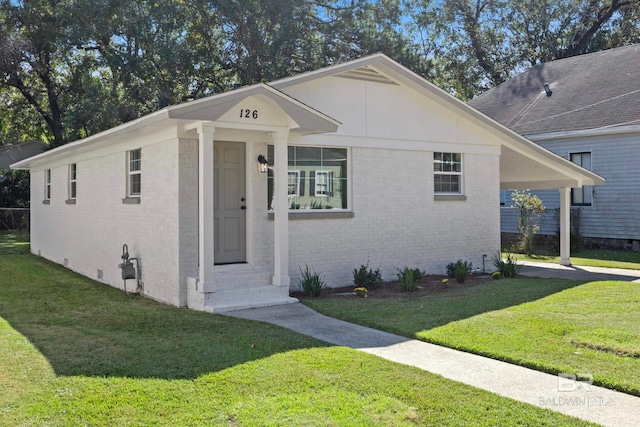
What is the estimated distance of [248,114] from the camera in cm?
911

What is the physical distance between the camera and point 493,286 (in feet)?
36.0

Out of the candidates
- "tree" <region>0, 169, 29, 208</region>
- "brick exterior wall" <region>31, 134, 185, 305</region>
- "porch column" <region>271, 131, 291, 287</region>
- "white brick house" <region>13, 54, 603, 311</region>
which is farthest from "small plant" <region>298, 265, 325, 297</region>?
"tree" <region>0, 169, 29, 208</region>

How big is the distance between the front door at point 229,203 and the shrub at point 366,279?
2216 mm

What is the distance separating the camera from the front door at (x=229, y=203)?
9977 millimetres

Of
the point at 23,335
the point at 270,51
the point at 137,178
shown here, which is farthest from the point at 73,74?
the point at 23,335

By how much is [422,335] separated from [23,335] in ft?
15.8

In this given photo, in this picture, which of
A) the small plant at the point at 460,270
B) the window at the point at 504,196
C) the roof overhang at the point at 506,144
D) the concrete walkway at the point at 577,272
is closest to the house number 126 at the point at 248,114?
the roof overhang at the point at 506,144

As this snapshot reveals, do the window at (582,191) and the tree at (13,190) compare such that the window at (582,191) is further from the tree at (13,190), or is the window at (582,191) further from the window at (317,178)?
the tree at (13,190)

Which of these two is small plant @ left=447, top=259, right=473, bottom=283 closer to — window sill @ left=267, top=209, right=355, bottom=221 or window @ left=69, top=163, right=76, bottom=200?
window sill @ left=267, top=209, right=355, bottom=221

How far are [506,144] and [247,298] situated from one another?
7568 millimetres

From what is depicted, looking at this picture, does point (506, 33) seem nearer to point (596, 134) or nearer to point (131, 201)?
point (596, 134)

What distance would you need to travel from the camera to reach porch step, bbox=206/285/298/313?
884 cm

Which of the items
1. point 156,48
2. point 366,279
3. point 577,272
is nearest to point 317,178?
point 366,279

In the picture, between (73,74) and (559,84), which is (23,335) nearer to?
(559,84)
